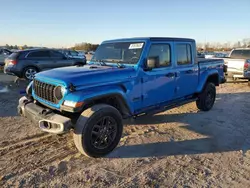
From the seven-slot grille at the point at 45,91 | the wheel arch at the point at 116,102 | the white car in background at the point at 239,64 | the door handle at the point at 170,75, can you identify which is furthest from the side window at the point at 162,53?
the white car in background at the point at 239,64

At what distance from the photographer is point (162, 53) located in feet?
15.5

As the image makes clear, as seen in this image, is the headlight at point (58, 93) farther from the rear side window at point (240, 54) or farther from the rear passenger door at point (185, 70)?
the rear side window at point (240, 54)

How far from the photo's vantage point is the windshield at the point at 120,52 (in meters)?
4.36

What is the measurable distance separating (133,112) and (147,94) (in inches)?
18.6

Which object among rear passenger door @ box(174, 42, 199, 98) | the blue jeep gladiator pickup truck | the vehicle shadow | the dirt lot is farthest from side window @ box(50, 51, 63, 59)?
rear passenger door @ box(174, 42, 199, 98)

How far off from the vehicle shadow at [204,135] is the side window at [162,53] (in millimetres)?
1534

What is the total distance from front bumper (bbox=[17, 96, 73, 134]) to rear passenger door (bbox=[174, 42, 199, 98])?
2900mm

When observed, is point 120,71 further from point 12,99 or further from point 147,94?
point 12,99

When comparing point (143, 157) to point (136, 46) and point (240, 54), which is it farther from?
point (240, 54)

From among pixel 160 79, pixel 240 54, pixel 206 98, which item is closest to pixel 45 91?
pixel 160 79

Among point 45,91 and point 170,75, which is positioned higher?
point 170,75

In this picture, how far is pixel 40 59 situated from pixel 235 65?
9859mm

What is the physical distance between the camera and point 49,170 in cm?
324

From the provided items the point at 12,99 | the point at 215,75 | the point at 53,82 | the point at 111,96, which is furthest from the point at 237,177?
the point at 12,99
